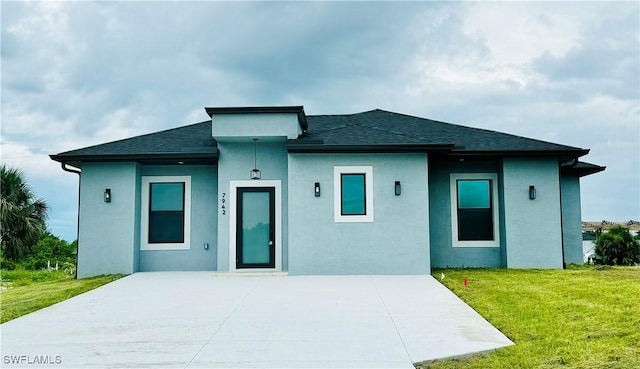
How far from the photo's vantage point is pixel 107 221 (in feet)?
42.6

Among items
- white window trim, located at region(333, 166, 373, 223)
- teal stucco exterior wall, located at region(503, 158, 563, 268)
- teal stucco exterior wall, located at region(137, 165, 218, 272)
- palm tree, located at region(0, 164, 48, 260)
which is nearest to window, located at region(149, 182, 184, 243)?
teal stucco exterior wall, located at region(137, 165, 218, 272)

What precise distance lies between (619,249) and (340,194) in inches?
381

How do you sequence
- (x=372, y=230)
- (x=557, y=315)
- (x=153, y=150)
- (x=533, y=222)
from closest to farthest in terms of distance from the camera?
(x=557, y=315) < (x=372, y=230) < (x=533, y=222) < (x=153, y=150)

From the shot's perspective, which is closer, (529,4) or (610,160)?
(529,4)

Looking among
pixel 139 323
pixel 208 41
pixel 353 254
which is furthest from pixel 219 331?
pixel 208 41

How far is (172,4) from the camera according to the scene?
14438mm

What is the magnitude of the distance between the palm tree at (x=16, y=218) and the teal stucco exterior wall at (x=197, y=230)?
18.5 feet

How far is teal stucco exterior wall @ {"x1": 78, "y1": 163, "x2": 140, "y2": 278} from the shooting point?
1290 centimetres

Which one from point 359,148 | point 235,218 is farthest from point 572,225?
point 235,218

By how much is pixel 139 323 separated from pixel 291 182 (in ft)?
17.9

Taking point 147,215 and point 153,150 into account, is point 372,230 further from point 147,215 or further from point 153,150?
point 153,150

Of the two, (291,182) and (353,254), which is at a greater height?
(291,182)

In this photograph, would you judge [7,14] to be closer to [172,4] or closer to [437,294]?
[172,4]

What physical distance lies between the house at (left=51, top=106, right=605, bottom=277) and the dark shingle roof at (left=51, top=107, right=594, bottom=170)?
5 centimetres
